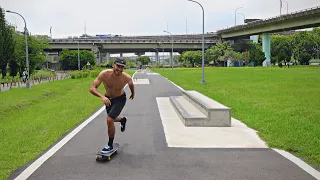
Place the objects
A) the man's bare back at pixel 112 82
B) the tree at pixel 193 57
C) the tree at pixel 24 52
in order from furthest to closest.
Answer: the tree at pixel 193 57
the tree at pixel 24 52
the man's bare back at pixel 112 82

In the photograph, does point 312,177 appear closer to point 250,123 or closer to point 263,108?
point 250,123

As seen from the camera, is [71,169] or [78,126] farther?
[78,126]

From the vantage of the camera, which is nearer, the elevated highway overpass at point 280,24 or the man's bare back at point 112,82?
the man's bare back at point 112,82

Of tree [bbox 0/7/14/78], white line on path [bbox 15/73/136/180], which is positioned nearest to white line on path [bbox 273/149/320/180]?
white line on path [bbox 15/73/136/180]

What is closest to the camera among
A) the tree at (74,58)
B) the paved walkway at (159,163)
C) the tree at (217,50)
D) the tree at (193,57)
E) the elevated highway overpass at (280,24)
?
the paved walkway at (159,163)

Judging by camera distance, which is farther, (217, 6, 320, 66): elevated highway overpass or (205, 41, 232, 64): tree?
(205, 41, 232, 64): tree

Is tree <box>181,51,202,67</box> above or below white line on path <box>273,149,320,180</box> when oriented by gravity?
above

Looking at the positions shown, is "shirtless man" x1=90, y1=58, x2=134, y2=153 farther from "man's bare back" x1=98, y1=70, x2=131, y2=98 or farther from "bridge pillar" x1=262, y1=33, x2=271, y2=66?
"bridge pillar" x1=262, y1=33, x2=271, y2=66

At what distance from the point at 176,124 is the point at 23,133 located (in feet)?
13.2

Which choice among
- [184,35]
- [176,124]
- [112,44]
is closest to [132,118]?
[176,124]

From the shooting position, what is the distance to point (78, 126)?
995 centimetres

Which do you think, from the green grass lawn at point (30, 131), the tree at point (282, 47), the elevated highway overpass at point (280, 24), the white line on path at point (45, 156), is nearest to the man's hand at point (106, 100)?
the white line on path at point (45, 156)

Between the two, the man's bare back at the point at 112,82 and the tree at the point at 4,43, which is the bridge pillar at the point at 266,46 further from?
the man's bare back at the point at 112,82

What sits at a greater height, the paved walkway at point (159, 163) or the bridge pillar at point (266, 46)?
the bridge pillar at point (266, 46)
